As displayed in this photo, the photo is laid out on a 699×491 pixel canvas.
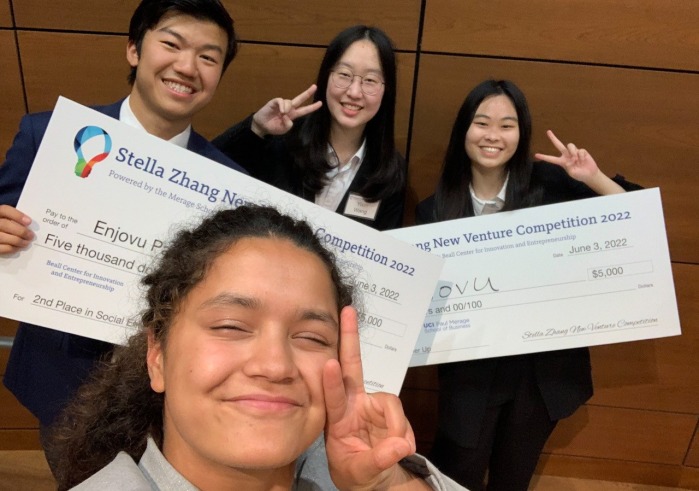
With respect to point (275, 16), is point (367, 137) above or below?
below

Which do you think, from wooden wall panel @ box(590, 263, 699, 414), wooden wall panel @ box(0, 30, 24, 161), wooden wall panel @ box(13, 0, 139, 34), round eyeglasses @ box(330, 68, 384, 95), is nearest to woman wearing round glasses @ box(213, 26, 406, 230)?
round eyeglasses @ box(330, 68, 384, 95)

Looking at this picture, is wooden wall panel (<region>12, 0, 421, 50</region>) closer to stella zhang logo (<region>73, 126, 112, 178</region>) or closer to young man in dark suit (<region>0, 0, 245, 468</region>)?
young man in dark suit (<region>0, 0, 245, 468</region>)

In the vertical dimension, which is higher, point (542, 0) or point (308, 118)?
point (542, 0)

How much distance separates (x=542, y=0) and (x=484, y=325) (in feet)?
4.14

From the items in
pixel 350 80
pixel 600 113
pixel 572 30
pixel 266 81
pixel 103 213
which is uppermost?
pixel 572 30

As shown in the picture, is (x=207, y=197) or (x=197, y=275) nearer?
(x=197, y=275)

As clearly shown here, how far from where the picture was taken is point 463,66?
1.95 metres

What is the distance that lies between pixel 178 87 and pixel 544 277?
4.20 ft

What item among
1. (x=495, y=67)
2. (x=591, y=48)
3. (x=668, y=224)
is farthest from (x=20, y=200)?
(x=668, y=224)

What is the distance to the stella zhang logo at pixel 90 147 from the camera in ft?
4.05

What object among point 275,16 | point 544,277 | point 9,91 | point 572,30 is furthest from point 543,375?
point 9,91

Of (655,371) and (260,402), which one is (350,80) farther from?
(655,371)

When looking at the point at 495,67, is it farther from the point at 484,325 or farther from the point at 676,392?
the point at 676,392

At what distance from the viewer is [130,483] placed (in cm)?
78
